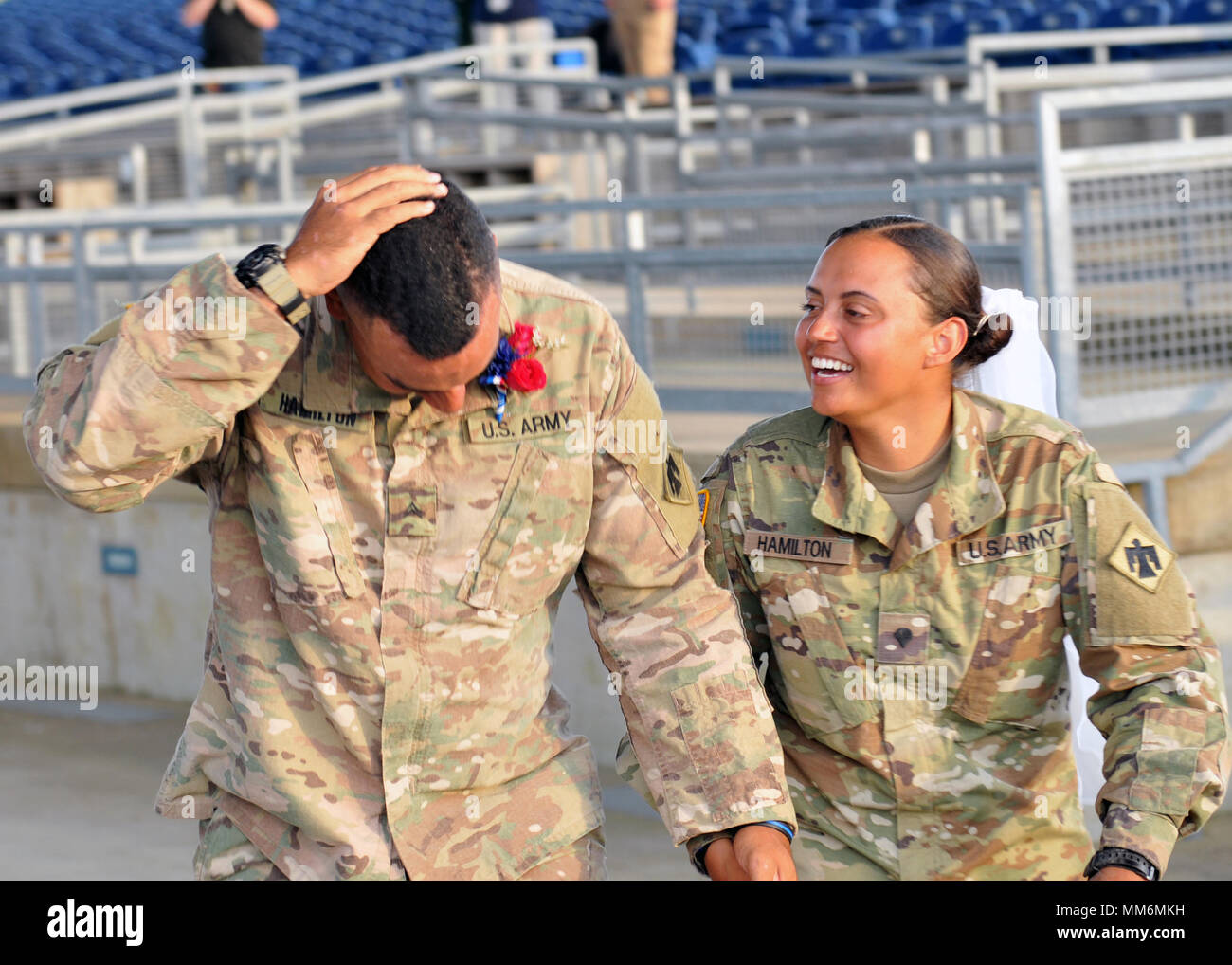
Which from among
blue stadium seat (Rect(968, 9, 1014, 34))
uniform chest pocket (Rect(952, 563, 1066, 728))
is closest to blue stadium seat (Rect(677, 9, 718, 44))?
blue stadium seat (Rect(968, 9, 1014, 34))

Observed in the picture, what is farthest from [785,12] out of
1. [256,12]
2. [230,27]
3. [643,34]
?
[230,27]

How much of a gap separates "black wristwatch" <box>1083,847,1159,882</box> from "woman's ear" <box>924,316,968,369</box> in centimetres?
78

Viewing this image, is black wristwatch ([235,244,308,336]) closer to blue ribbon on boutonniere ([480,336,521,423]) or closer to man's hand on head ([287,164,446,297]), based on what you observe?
man's hand on head ([287,164,446,297])

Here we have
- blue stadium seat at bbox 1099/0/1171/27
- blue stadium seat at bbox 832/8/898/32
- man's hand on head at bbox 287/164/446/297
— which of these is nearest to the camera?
man's hand on head at bbox 287/164/446/297

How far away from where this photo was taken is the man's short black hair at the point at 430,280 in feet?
6.97

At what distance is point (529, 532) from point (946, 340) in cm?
74

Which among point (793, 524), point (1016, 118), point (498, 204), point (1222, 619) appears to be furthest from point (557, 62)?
point (793, 524)

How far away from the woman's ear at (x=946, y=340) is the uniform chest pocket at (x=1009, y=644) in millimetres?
336

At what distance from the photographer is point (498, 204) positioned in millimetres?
6410

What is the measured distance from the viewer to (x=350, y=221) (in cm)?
210

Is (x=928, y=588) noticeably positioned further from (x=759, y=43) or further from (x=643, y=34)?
(x=759, y=43)

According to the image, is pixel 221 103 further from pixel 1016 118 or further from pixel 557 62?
pixel 1016 118

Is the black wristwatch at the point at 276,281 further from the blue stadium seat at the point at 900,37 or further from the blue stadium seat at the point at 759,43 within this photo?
the blue stadium seat at the point at 759,43

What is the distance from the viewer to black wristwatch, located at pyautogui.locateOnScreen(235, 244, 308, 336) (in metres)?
2.13
